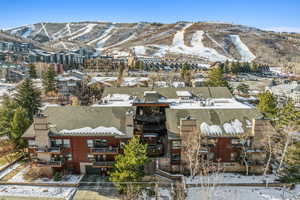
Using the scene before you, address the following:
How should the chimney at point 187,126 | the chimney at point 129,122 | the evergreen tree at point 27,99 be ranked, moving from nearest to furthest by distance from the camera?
the chimney at point 187,126, the chimney at point 129,122, the evergreen tree at point 27,99

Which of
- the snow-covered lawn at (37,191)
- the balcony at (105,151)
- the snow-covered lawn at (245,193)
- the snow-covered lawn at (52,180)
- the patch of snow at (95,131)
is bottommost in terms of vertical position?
the snow-covered lawn at (37,191)

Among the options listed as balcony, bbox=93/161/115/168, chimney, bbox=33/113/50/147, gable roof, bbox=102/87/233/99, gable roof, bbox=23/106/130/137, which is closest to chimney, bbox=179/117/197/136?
gable roof, bbox=23/106/130/137

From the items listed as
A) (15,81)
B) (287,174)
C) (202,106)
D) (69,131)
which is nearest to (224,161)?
(287,174)

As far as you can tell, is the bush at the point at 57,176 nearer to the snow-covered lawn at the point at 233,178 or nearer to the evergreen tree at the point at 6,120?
the evergreen tree at the point at 6,120

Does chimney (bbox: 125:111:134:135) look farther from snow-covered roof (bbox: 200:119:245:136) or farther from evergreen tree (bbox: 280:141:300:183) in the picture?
evergreen tree (bbox: 280:141:300:183)

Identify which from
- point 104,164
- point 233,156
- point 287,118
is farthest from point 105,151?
point 287,118

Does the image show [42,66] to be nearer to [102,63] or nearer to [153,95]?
[102,63]

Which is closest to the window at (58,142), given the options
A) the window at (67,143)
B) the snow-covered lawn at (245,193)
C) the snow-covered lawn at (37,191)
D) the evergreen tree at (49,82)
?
the window at (67,143)

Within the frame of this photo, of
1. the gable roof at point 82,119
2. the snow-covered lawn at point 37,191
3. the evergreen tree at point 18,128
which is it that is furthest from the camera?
the evergreen tree at point 18,128
